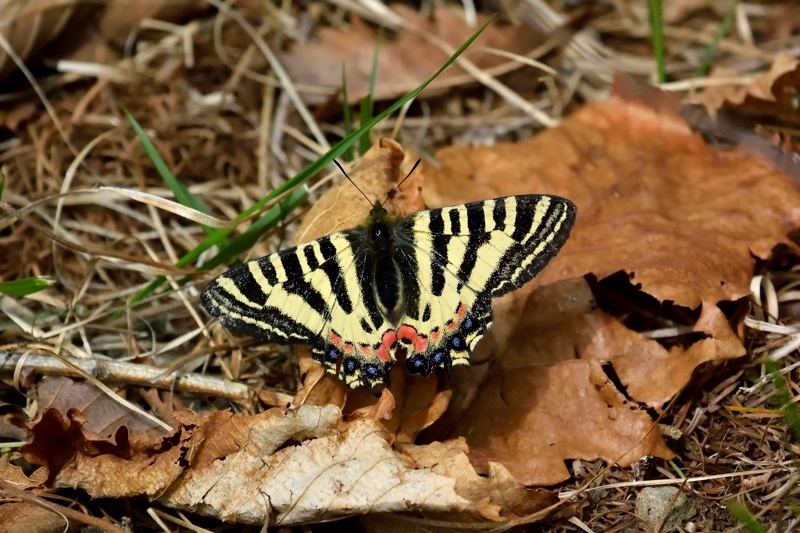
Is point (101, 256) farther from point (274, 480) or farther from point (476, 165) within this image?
point (476, 165)

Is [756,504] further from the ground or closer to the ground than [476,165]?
closer to the ground

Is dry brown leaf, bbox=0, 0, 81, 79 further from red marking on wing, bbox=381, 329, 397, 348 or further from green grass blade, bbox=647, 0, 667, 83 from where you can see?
green grass blade, bbox=647, 0, 667, 83

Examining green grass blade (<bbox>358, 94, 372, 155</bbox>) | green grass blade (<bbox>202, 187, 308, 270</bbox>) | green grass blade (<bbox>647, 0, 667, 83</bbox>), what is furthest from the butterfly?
green grass blade (<bbox>647, 0, 667, 83</bbox>)

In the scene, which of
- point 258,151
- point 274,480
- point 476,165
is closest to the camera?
point 274,480

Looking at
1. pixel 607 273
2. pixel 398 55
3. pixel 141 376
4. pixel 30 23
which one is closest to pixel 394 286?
pixel 607 273

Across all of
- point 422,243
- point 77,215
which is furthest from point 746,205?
point 77,215

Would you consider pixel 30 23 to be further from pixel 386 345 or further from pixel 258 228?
pixel 386 345

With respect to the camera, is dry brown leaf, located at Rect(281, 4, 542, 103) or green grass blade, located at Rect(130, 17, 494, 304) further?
dry brown leaf, located at Rect(281, 4, 542, 103)
